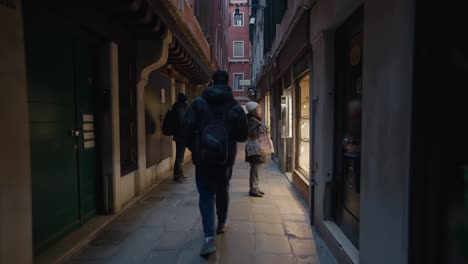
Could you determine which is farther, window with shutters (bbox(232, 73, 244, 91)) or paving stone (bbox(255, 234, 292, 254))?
window with shutters (bbox(232, 73, 244, 91))

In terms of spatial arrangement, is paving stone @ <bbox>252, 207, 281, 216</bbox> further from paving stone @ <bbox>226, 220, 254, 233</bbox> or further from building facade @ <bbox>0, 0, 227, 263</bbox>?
building facade @ <bbox>0, 0, 227, 263</bbox>

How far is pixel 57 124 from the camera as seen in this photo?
3275mm

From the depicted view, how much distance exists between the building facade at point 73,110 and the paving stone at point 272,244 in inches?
82.6

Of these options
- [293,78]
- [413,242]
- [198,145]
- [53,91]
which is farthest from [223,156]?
[293,78]

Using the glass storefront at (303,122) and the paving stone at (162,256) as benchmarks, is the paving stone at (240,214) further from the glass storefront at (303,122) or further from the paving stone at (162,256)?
the glass storefront at (303,122)

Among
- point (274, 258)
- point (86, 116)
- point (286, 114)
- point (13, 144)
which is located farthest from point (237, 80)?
point (13, 144)

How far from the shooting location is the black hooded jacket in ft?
9.68

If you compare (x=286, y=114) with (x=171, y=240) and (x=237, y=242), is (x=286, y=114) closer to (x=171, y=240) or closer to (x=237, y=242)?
(x=237, y=242)

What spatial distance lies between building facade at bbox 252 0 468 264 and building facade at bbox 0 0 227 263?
8.34ft

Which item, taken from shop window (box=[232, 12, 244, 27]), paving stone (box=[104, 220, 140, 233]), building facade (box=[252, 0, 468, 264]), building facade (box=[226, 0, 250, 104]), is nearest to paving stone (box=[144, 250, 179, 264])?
paving stone (box=[104, 220, 140, 233])

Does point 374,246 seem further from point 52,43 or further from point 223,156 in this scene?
point 52,43

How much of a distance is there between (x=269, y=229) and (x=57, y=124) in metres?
2.69

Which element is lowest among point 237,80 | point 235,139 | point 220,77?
point 235,139

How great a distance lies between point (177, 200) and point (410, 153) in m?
3.99
